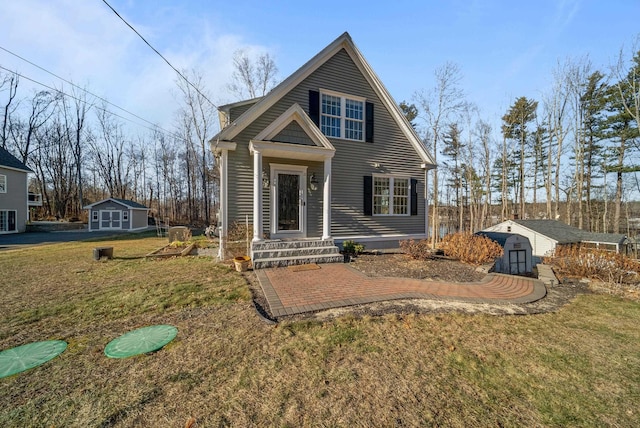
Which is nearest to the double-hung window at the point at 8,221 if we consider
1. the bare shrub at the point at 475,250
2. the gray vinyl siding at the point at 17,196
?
the gray vinyl siding at the point at 17,196

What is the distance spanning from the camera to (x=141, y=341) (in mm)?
3365

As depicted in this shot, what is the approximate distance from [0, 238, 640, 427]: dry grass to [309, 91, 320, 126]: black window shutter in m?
7.09

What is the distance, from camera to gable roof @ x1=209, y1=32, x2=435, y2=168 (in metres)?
8.29

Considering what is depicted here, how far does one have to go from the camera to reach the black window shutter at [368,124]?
10438 mm

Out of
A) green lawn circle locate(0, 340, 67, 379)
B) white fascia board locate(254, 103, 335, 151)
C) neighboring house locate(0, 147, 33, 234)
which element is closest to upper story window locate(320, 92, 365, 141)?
white fascia board locate(254, 103, 335, 151)

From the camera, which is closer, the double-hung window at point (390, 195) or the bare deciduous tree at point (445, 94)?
the double-hung window at point (390, 195)

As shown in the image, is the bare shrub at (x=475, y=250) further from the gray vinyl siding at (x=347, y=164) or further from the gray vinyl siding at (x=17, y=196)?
the gray vinyl siding at (x=17, y=196)

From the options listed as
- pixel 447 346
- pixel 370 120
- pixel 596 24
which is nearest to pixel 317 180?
pixel 370 120

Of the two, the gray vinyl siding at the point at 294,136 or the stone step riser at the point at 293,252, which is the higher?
the gray vinyl siding at the point at 294,136

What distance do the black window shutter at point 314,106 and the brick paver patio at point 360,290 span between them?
5.72 meters

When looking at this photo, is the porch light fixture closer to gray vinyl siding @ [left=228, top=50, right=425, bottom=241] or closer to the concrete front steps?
gray vinyl siding @ [left=228, top=50, right=425, bottom=241]

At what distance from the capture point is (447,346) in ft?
10.7

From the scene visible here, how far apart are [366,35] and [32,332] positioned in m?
13.8

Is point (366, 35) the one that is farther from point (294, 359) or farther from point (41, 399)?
point (41, 399)
